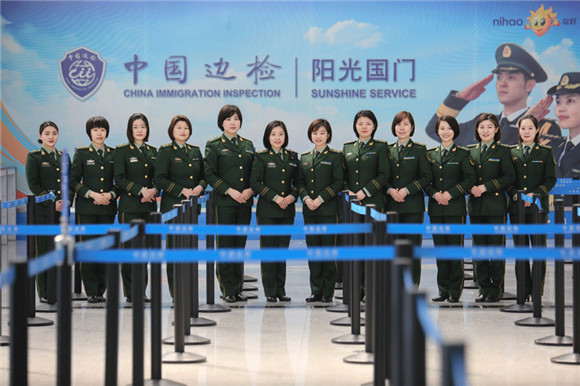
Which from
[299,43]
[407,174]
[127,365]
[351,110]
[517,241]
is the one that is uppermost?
Answer: [299,43]

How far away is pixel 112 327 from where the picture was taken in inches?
157

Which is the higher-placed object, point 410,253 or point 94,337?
point 410,253

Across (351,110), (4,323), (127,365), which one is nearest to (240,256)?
(127,365)

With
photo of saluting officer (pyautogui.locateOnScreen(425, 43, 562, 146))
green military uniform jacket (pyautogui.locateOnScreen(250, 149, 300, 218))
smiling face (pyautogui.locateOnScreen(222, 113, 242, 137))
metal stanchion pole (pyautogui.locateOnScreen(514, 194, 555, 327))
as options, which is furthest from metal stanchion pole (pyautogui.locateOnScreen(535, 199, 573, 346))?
photo of saluting officer (pyautogui.locateOnScreen(425, 43, 562, 146))

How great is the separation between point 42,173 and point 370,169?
2853 millimetres

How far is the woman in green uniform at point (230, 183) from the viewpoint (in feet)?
24.8

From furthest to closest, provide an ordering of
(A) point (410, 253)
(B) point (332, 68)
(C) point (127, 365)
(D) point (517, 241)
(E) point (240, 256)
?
1. (B) point (332, 68)
2. (D) point (517, 241)
3. (C) point (127, 365)
4. (E) point (240, 256)
5. (A) point (410, 253)

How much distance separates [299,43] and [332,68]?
60 cm

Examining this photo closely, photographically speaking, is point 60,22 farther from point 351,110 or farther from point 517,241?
point 517,241

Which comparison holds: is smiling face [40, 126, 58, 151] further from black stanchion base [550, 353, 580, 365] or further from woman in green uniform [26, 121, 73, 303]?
black stanchion base [550, 353, 580, 365]

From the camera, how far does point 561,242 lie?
588 cm

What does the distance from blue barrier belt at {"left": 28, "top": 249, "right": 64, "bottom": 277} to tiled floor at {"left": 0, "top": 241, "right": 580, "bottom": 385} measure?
5.17ft

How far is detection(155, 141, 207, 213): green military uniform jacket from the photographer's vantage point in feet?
24.8

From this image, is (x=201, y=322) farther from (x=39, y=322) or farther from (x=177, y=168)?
(x=177, y=168)
